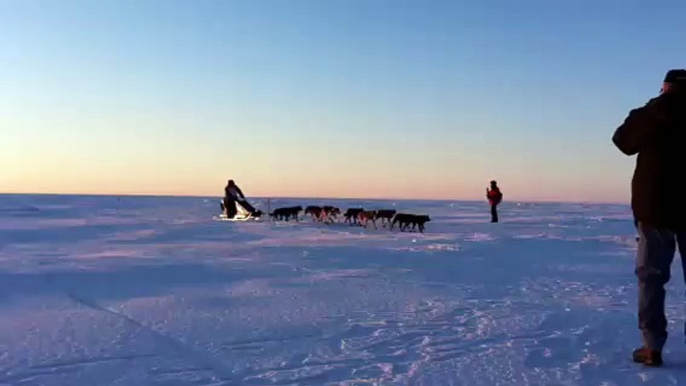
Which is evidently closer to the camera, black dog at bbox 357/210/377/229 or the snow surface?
the snow surface

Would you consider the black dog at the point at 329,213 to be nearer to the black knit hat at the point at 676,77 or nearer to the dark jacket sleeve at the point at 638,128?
the dark jacket sleeve at the point at 638,128

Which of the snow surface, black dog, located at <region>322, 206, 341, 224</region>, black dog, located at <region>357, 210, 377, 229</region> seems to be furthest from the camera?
black dog, located at <region>322, 206, 341, 224</region>

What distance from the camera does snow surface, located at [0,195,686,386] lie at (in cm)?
310

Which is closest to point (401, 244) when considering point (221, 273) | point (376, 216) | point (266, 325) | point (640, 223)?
point (221, 273)

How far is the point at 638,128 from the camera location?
3209mm

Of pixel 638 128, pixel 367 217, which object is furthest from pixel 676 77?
pixel 367 217

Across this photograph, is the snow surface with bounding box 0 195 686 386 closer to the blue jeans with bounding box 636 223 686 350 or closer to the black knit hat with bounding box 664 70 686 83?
the blue jeans with bounding box 636 223 686 350

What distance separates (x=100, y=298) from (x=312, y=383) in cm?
336

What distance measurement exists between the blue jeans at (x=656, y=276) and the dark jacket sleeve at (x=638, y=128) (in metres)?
0.43

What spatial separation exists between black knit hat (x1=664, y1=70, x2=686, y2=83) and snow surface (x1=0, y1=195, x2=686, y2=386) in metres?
1.48

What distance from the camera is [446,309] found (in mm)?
4809

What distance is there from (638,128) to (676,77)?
31 cm

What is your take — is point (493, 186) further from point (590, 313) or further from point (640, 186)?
point (640, 186)

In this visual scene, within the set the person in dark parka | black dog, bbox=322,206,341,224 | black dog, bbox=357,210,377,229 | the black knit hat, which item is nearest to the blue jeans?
the person in dark parka
